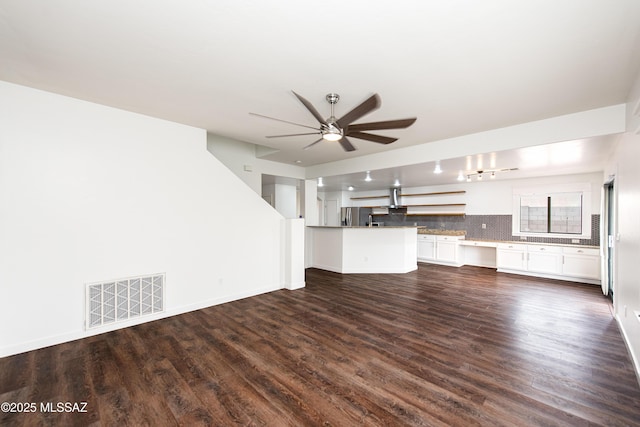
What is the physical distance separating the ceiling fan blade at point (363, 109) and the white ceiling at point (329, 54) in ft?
1.17

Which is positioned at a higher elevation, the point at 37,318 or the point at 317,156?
the point at 317,156

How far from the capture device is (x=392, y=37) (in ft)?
6.31

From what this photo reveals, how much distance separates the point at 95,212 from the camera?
316 cm

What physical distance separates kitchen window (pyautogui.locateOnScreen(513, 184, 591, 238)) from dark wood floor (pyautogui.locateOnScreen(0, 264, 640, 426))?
2.89 meters

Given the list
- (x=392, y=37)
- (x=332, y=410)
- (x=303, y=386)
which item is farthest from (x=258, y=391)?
(x=392, y=37)

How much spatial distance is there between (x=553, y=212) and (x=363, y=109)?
21.9ft

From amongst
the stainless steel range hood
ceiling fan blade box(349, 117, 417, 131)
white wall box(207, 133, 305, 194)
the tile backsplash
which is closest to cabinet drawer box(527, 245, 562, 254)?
the tile backsplash

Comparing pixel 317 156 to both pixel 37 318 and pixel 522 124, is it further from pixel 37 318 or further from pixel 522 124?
pixel 37 318

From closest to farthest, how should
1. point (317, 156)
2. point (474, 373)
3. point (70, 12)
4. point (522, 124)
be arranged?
point (70, 12) < point (474, 373) < point (522, 124) < point (317, 156)

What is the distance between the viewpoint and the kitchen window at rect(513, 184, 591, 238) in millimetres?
5996

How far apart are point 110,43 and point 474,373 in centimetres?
405

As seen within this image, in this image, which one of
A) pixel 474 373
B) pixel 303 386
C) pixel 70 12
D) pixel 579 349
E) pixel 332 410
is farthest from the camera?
pixel 579 349

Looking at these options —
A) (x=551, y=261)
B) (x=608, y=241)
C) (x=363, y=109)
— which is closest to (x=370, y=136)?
(x=363, y=109)

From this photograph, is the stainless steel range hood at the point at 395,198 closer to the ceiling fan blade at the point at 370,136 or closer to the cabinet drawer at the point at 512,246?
the cabinet drawer at the point at 512,246
